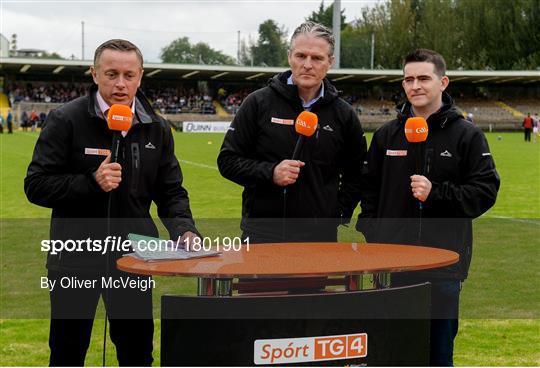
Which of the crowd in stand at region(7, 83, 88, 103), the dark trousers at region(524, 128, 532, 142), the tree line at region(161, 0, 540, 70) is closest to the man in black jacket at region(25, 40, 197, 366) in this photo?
the dark trousers at region(524, 128, 532, 142)

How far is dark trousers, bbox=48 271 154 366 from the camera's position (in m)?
4.09

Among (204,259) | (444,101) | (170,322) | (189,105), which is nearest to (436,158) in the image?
(444,101)

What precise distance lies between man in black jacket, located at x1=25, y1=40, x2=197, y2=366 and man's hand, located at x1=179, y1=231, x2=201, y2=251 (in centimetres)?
1

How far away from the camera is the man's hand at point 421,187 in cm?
416

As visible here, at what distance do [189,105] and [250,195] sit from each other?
58.7 m

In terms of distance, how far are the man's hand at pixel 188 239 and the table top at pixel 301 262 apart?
0.20m

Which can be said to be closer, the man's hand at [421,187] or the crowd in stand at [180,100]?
the man's hand at [421,187]

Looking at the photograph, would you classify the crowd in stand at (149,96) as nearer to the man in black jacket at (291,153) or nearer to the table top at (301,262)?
the man in black jacket at (291,153)

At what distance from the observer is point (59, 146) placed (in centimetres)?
398

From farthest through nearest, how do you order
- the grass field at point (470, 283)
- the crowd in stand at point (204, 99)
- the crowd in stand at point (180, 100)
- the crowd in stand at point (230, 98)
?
the crowd in stand at point (230, 98)
the crowd in stand at point (180, 100)
the crowd in stand at point (204, 99)
the grass field at point (470, 283)

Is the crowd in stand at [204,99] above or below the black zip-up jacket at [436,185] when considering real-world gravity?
above

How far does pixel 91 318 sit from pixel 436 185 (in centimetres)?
202

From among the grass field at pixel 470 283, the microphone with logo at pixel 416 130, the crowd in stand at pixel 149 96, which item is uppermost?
the crowd in stand at pixel 149 96

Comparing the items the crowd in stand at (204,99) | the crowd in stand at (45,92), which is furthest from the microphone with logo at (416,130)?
the crowd in stand at (45,92)
